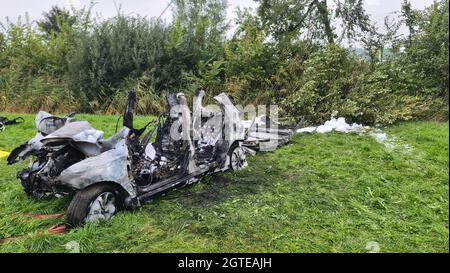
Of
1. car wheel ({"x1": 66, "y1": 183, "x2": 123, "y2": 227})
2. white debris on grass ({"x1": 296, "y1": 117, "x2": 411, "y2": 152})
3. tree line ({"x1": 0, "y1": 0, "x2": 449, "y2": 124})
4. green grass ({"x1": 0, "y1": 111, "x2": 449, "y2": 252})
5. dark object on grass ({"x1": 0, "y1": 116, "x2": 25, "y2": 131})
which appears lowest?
green grass ({"x1": 0, "y1": 111, "x2": 449, "y2": 252})

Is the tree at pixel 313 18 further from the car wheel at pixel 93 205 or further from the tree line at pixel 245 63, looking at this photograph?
the car wheel at pixel 93 205

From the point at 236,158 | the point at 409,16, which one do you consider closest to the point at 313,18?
the point at 409,16

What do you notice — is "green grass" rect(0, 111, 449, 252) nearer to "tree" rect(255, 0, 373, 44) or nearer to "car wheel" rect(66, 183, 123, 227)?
"car wheel" rect(66, 183, 123, 227)

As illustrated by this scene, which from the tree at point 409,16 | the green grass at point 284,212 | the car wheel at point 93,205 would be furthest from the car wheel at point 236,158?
the tree at point 409,16

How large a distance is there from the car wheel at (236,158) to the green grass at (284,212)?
0.39 feet

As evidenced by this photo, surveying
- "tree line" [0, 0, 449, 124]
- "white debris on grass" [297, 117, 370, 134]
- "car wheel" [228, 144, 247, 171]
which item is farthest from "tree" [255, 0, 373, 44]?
"car wheel" [228, 144, 247, 171]

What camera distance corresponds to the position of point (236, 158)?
511 cm

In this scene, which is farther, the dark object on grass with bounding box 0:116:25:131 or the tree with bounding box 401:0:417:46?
the tree with bounding box 401:0:417:46

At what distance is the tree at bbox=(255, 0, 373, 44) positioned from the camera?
37.8 feet

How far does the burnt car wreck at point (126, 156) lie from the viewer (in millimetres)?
3221

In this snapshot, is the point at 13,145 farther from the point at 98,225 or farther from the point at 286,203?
the point at 286,203

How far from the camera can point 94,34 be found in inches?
435

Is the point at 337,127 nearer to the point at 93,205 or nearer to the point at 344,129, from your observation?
the point at 344,129
